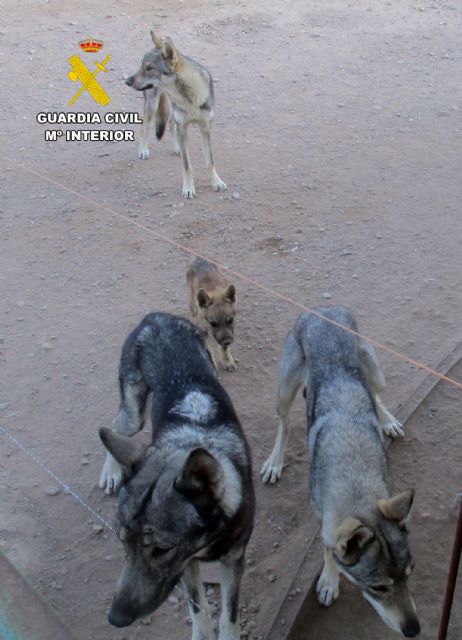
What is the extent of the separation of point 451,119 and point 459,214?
300 centimetres

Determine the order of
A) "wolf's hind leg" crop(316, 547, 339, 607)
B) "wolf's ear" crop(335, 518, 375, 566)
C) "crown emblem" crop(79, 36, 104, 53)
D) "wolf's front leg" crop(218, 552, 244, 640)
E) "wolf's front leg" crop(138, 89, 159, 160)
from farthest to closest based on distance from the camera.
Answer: "crown emblem" crop(79, 36, 104, 53), "wolf's front leg" crop(138, 89, 159, 160), "wolf's hind leg" crop(316, 547, 339, 607), "wolf's front leg" crop(218, 552, 244, 640), "wolf's ear" crop(335, 518, 375, 566)

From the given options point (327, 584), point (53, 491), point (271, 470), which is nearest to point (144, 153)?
point (53, 491)

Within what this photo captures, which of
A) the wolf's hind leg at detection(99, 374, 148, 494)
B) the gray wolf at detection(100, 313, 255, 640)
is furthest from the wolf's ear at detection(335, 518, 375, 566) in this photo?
the wolf's hind leg at detection(99, 374, 148, 494)

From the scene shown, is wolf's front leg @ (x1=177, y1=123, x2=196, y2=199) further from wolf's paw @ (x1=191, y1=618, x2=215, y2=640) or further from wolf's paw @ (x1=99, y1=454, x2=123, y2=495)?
wolf's paw @ (x1=191, y1=618, x2=215, y2=640)

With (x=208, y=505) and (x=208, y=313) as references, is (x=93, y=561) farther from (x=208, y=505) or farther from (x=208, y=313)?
(x=208, y=313)

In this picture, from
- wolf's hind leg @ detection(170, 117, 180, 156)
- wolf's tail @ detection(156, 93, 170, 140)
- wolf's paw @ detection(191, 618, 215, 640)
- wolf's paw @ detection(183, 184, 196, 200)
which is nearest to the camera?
wolf's paw @ detection(191, 618, 215, 640)

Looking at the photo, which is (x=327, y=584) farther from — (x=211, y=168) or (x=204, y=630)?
(x=211, y=168)

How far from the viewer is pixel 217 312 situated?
22.2 feet

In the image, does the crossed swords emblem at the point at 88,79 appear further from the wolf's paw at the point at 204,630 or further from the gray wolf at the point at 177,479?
the wolf's paw at the point at 204,630

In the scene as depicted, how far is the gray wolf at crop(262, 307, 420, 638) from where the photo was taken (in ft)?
12.2

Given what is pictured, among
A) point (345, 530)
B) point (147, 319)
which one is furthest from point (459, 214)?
point (345, 530)

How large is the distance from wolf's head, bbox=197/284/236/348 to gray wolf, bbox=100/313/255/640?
1.35 m

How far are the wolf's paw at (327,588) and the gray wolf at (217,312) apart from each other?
8.32 feet

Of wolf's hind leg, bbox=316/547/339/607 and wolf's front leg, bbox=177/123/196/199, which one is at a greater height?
wolf's front leg, bbox=177/123/196/199
